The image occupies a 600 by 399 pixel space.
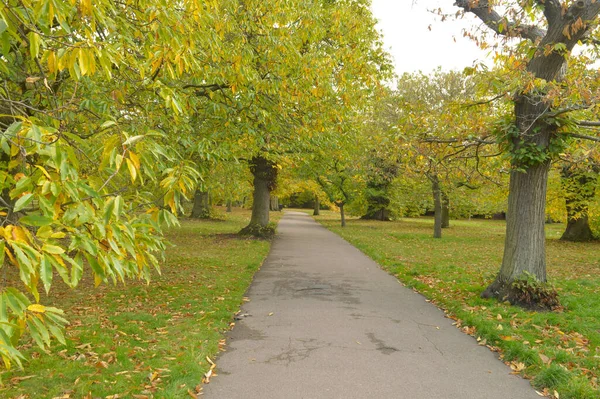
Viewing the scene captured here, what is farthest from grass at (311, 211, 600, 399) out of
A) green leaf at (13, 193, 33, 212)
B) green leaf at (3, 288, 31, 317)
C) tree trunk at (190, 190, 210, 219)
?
tree trunk at (190, 190, 210, 219)

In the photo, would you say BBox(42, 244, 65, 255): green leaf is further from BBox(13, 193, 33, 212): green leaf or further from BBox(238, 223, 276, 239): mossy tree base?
BBox(238, 223, 276, 239): mossy tree base

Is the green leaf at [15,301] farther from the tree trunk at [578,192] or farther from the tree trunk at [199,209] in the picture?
the tree trunk at [199,209]

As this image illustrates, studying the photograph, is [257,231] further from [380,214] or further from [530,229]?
[380,214]

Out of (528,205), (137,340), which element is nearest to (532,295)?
(528,205)

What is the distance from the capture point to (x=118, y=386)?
3973mm

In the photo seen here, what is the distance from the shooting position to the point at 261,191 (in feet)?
62.2

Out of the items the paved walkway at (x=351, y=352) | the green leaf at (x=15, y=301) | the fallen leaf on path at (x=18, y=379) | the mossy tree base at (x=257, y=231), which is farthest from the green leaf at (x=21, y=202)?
the mossy tree base at (x=257, y=231)

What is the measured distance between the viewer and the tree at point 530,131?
6738 millimetres

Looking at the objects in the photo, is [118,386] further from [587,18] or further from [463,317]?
[587,18]

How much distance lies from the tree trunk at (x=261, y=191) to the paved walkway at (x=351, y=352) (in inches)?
390

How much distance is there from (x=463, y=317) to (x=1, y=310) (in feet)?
21.1

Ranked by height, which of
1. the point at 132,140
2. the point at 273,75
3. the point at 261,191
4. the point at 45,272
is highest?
the point at 273,75

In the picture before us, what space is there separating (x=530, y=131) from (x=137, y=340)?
282 inches

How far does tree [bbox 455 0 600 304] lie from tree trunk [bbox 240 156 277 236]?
12.1m
